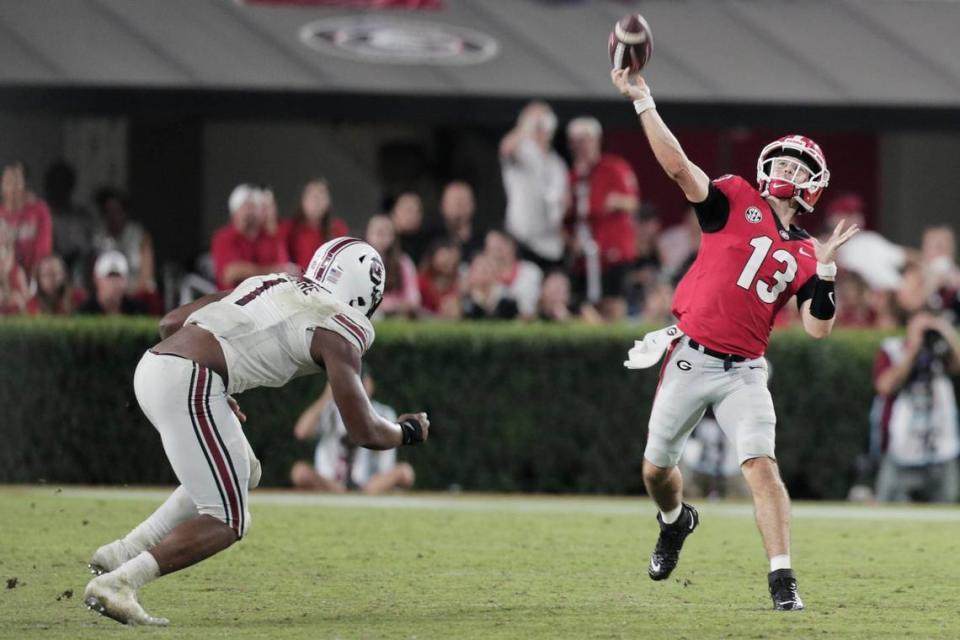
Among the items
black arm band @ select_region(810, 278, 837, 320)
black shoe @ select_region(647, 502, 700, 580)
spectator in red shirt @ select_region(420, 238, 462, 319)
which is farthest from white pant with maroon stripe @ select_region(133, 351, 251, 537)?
spectator in red shirt @ select_region(420, 238, 462, 319)

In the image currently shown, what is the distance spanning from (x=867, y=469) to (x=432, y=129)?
22.9 ft

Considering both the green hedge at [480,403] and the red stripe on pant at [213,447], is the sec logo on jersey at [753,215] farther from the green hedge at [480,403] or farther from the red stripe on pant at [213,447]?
the green hedge at [480,403]

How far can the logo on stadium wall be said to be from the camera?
717 inches

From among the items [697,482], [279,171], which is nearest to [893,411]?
[697,482]

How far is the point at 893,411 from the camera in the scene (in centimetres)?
1472

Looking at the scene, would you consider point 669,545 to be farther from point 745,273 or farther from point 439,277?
point 439,277

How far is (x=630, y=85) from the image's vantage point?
8.56m

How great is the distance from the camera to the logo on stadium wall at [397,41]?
59.8 feet

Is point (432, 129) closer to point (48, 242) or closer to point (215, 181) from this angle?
point (215, 181)

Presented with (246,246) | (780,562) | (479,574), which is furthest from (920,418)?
(780,562)

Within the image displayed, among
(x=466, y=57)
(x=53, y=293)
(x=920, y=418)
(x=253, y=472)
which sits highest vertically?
(x=466, y=57)

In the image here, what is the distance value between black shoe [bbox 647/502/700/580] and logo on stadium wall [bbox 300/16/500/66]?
389 inches

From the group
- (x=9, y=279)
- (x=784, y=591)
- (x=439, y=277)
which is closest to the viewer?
(x=784, y=591)

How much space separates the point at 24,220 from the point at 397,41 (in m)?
5.28
